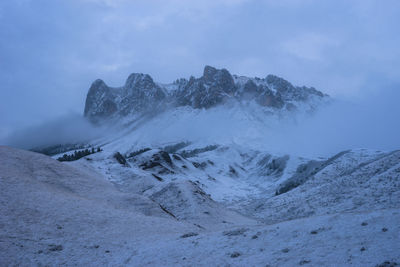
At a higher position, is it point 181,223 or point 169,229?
point 169,229

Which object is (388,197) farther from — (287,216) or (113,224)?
(113,224)

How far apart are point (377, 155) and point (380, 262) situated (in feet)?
239

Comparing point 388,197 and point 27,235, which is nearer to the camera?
point 27,235

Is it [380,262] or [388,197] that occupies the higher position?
[380,262]

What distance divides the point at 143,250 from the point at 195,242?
3790 millimetres

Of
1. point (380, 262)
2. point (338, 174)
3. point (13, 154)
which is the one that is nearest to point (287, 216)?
point (338, 174)

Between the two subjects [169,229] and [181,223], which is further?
[181,223]

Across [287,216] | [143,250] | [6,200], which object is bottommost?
[287,216]

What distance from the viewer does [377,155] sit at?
75.8 metres

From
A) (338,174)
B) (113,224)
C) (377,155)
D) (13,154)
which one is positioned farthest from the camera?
(377,155)

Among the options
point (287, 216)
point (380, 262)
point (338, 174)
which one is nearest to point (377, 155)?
point (338, 174)

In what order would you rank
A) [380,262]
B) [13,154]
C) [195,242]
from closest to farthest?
→ [380,262], [195,242], [13,154]

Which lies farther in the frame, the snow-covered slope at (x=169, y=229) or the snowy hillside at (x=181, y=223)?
the snowy hillside at (x=181, y=223)

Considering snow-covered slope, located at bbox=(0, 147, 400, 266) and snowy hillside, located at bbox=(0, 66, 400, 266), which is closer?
snow-covered slope, located at bbox=(0, 147, 400, 266)
